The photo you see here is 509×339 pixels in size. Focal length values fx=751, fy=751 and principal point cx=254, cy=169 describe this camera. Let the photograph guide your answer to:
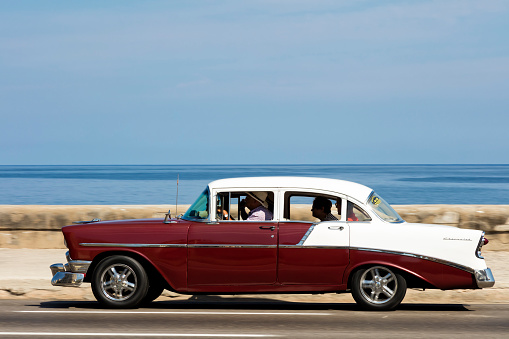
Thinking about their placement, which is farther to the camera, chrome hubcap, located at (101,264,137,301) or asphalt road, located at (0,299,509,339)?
chrome hubcap, located at (101,264,137,301)

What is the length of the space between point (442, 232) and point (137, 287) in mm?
3606

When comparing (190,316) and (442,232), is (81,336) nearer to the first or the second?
(190,316)

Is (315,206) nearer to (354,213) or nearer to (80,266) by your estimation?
(354,213)

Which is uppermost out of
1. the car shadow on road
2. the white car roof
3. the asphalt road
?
the white car roof

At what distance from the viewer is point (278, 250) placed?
8.62 metres

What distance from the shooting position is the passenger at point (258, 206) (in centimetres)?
888

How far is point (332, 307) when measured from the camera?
9336 millimetres

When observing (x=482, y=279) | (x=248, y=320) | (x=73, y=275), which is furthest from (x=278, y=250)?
(x=73, y=275)

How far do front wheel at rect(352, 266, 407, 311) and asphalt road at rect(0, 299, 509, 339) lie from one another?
0.38 ft

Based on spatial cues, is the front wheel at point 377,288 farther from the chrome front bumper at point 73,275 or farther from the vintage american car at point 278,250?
the chrome front bumper at point 73,275

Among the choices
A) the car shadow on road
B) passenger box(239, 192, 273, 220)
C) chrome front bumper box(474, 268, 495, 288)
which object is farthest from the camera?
the car shadow on road

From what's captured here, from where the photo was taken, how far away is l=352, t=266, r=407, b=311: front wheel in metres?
8.62

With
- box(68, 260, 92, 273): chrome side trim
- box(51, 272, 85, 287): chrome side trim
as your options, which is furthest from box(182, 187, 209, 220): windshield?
box(51, 272, 85, 287): chrome side trim

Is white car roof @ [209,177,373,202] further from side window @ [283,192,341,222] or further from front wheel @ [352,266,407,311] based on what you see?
front wheel @ [352,266,407,311]
